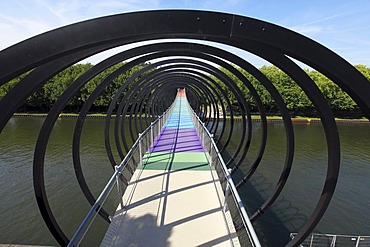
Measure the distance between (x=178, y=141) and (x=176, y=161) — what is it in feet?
8.87

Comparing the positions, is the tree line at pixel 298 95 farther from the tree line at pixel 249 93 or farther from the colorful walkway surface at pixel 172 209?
the colorful walkway surface at pixel 172 209

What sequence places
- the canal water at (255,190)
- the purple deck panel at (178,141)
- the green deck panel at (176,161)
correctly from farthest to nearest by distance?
the canal water at (255,190), the purple deck panel at (178,141), the green deck panel at (176,161)

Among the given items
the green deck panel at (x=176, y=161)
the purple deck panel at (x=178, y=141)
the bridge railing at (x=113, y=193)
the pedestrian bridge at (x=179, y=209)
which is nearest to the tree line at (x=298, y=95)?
the purple deck panel at (x=178, y=141)

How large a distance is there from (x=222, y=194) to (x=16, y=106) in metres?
4.07

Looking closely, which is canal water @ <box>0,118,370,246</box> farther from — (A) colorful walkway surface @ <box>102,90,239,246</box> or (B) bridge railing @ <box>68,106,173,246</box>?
(A) colorful walkway surface @ <box>102,90,239,246</box>

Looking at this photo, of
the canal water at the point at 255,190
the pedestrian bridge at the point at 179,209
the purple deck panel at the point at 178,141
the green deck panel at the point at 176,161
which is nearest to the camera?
the pedestrian bridge at the point at 179,209

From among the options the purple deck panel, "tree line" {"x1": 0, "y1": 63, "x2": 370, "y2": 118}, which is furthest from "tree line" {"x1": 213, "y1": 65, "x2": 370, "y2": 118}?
the purple deck panel

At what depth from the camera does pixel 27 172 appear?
14750mm

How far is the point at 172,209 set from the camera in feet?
15.6

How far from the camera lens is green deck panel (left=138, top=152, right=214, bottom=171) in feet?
23.1

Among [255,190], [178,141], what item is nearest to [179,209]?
[178,141]

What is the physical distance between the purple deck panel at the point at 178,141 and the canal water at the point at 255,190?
378 centimetres

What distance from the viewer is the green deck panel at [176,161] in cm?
706

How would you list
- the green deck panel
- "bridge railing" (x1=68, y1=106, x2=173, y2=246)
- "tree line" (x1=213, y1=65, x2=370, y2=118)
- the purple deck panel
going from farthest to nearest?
"tree line" (x1=213, y1=65, x2=370, y2=118), the purple deck panel, the green deck panel, "bridge railing" (x1=68, y1=106, x2=173, y2=246)
